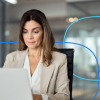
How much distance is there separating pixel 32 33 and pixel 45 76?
383 mm

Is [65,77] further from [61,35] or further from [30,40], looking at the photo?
Answer: [61,35]

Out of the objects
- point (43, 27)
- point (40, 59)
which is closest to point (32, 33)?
point (43, 27)

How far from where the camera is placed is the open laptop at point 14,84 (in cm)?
81

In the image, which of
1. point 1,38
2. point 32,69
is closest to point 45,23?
point 32,69

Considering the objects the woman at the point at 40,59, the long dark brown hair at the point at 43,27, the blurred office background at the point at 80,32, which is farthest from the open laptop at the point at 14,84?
the blurred office background at the point at 80,32

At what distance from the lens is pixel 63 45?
4.72 metres

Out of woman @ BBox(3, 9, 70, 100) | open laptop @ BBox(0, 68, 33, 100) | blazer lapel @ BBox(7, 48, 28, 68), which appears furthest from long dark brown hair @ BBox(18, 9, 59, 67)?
open laptop @ BBox(0, 68, 33, 100)

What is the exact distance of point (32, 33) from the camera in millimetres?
1561

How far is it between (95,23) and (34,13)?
3335 millimetres

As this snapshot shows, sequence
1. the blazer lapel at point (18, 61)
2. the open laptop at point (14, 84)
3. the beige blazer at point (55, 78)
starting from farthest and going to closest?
1. the blazer lapel at point (18, 61)
2. the beige blazer at point (55, 78)
3. the open laptop at point (14, 84)

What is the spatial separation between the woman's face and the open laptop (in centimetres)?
75

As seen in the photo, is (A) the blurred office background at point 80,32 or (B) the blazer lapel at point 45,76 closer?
(B) the blazer lapel at point 45,76

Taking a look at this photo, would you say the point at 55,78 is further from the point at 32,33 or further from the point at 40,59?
the point at 32,33

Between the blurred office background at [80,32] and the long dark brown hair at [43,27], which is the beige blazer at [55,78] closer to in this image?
the long dark brown hair at [43,27]
